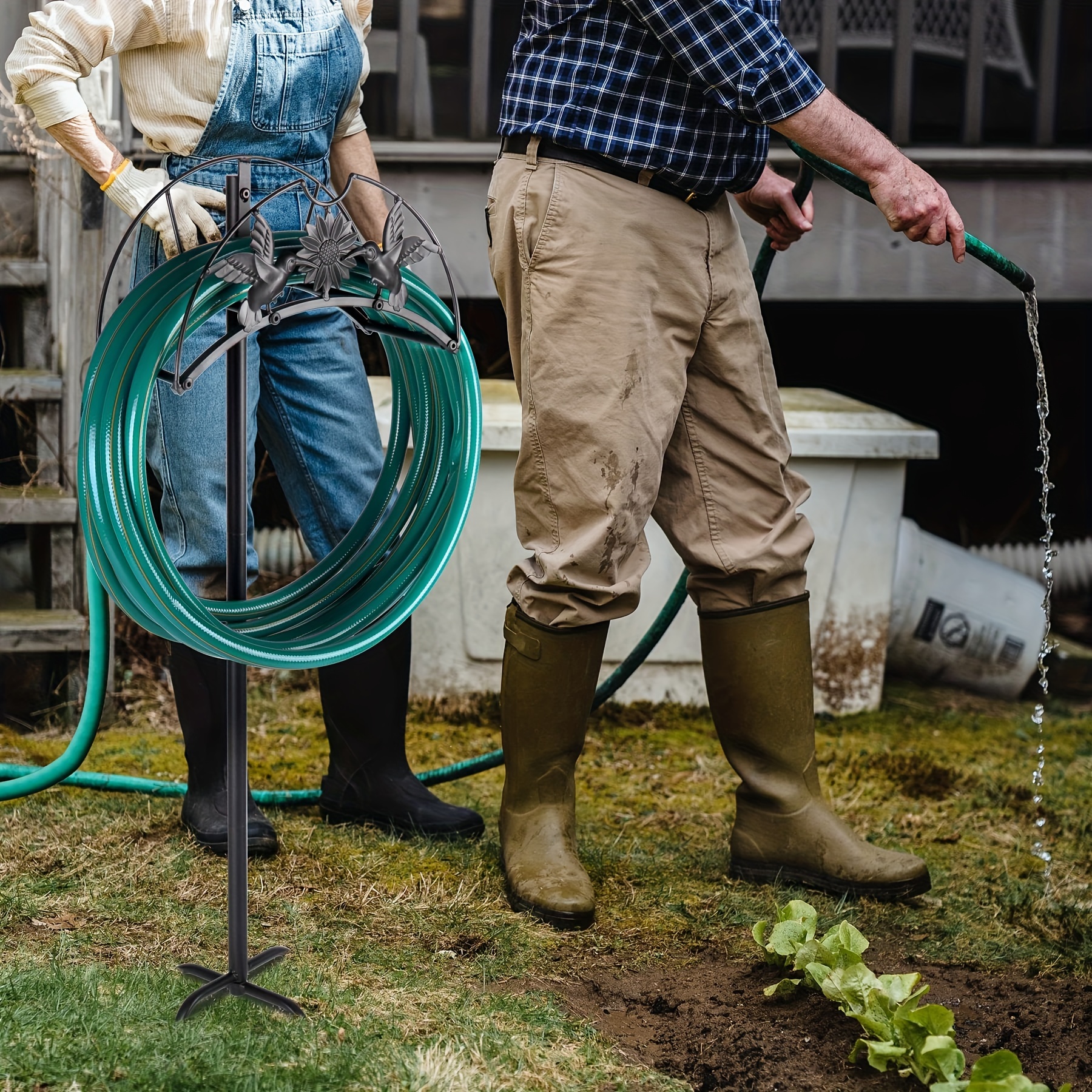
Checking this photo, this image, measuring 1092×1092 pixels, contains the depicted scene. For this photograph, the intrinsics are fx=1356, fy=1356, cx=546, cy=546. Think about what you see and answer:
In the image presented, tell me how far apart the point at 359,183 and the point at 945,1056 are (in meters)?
1.76

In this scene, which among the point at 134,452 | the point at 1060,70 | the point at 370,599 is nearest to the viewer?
the point at 134,452

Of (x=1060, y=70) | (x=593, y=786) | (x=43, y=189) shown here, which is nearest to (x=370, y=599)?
(x=593, y=786)

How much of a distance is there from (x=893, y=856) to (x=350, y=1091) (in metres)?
1.11

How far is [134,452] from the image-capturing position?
5.67 ft

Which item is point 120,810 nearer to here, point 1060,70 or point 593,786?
point 593,786

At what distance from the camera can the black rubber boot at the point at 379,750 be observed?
251cm

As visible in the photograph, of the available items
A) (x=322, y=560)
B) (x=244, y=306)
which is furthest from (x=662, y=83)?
(x=322, y=560)

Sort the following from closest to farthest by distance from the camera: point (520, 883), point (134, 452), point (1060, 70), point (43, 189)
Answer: point (134, 452)
point (520, 883)
point (43, 189)
point (1060, 70)

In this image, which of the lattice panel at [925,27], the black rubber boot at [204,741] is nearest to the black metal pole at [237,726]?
the black rubber boot at [204,741]

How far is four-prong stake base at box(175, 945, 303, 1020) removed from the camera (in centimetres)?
172

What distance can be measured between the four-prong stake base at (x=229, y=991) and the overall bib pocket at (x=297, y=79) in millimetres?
1322

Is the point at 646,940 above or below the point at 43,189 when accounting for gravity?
below

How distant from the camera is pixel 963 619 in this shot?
3787 mm

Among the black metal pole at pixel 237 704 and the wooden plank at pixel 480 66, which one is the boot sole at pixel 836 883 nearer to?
the black metal pole at pixel 237 704
